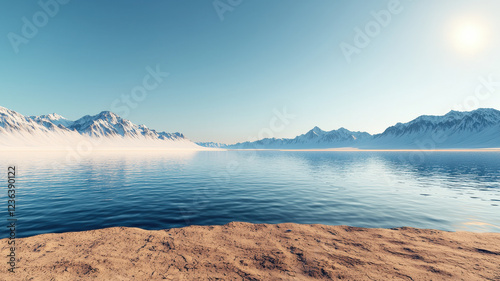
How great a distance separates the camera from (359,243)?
8.89 meters

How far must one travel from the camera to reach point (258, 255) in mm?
7801

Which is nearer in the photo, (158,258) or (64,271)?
(64,271)

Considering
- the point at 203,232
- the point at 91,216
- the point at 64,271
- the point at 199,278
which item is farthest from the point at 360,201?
the point at 91,216

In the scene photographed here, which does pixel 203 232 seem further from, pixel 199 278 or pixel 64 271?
pixel 64 271

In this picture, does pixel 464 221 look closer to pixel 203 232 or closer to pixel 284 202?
pixel 284 202

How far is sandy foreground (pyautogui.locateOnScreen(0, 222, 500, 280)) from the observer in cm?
654

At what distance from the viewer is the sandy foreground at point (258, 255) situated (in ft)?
21.5

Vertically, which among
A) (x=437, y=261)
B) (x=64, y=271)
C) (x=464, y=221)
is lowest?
(x=464, y=221)

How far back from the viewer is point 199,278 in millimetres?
6316

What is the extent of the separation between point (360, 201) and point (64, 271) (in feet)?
64.1

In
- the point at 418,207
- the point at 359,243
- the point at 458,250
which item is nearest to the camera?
the point at 458,250

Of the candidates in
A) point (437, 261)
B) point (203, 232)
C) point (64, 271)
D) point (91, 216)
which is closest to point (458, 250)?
point (437, 261)

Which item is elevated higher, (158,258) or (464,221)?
(158,258)

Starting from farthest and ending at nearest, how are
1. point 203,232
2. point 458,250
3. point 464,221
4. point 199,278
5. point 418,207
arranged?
point 418,207 < point 464,221 < point 203,232 < point 458,250 < point 199,278
